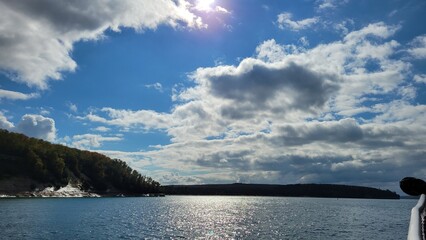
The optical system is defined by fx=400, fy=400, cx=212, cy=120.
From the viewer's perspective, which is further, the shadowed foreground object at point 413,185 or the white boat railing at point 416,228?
the shadowed foreground object at point 413,185

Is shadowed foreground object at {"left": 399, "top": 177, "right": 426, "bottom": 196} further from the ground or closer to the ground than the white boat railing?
further from the ground

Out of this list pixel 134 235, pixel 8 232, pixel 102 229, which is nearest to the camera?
pixel 8 232

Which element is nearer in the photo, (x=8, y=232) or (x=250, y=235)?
(x=8, y=232)

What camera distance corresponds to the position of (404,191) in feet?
34.4

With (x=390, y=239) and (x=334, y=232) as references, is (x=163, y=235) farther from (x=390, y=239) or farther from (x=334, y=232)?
(x=390, y=239)

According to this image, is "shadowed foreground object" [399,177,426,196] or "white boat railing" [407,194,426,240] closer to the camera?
"white boat railing" [407,194,426,240]

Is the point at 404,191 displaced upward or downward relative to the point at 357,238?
upward

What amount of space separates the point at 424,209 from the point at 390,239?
293ft

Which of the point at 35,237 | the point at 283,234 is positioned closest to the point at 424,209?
the point at 35,237

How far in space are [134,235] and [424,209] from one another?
82.9 m

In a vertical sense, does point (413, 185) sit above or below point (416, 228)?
above

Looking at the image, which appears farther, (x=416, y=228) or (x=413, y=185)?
(x=413, y=185)

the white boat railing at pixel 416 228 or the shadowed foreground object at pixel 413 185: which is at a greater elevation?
the shadowed foreground object at pixel 413 185

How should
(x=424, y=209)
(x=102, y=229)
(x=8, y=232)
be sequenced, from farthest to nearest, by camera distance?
(x=102, y=229) < (x=8, y=232) < (x=424, y=209)
